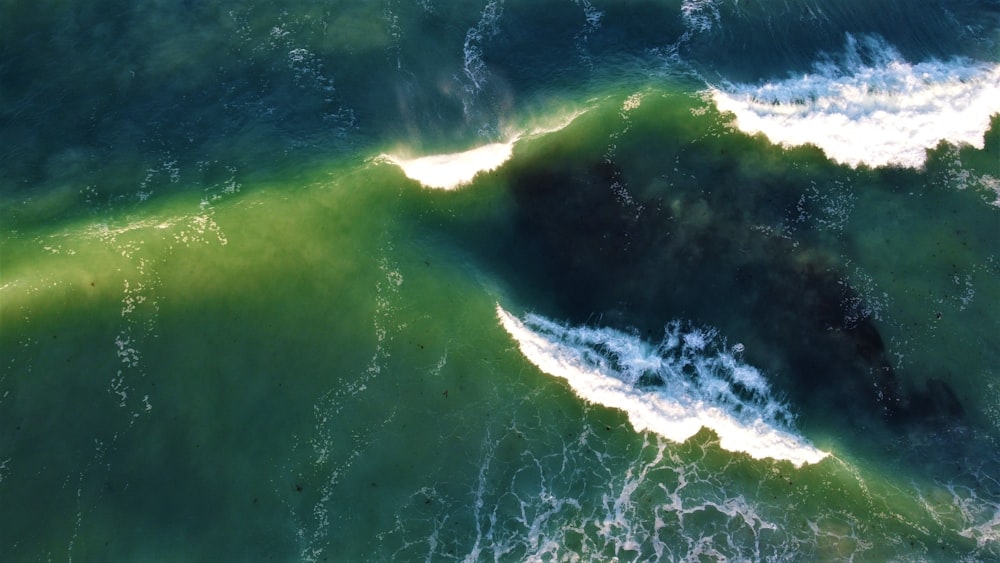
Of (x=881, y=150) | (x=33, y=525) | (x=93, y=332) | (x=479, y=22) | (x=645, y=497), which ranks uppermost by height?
(x=479, y=22)

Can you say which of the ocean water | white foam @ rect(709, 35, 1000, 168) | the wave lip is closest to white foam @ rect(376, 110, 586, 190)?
the ocean water

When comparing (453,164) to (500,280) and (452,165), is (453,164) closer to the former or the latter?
(452,165)

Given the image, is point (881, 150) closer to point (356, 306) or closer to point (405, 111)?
point (405, 111)

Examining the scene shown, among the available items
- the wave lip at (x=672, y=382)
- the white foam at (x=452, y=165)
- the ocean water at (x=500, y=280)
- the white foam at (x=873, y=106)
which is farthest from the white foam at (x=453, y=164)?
the white foam at (x=873, y=106)

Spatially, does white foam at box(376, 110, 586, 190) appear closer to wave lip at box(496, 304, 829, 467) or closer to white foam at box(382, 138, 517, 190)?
white foam at box(382, 138, 517, 190)

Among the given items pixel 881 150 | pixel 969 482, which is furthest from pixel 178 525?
pixel 881 150

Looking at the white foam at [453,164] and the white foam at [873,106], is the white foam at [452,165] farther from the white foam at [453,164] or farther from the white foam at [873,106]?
the white foam at [873,106]
